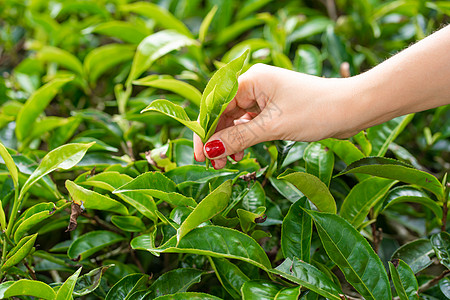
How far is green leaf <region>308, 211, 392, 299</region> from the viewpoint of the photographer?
2.32ft

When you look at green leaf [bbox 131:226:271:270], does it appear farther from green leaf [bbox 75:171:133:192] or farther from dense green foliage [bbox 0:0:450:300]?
green leaf [bbox 75:171:133:192]

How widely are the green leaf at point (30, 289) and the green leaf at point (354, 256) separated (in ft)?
1.60

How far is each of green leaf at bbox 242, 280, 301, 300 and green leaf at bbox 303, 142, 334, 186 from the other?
0.25 meters

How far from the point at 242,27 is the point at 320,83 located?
763mm

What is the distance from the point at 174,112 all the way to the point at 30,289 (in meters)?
0.40

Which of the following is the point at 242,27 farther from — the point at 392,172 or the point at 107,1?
the point at 392,172

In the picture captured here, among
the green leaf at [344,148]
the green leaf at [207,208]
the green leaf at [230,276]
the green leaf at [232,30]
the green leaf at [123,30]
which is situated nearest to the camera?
the green leaf at [207,208]

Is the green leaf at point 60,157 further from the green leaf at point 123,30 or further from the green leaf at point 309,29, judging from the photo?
the green leaf at point 309,29

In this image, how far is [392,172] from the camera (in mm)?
763

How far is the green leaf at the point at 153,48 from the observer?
1099 millimetres

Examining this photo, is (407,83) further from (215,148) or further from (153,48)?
(153,48)

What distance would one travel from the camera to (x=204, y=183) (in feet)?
2.84

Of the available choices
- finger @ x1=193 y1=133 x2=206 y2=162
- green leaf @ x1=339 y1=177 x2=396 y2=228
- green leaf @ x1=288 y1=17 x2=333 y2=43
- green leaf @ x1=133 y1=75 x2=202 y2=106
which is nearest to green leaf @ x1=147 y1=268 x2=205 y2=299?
finger @ x1=193 y1=133 x2=206 y2=162

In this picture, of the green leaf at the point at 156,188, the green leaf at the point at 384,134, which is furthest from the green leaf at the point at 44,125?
the green leaf at the point at 384,134
